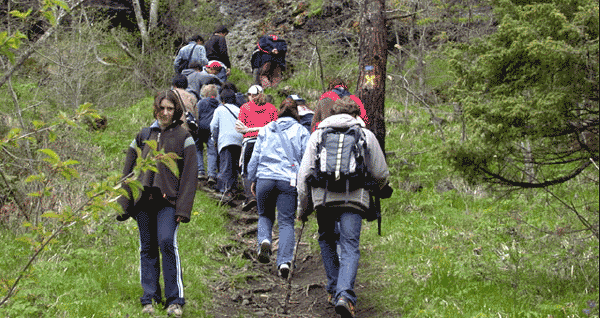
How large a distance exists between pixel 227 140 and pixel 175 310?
541 centimetres

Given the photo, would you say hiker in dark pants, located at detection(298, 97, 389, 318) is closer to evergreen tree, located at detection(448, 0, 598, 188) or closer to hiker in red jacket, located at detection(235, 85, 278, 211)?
evergreen tree, located at detection(448, 0, 598, 188)

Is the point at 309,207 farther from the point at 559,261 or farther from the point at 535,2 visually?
the point at 535,2

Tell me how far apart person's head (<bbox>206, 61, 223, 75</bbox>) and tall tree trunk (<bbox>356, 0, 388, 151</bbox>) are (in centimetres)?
504

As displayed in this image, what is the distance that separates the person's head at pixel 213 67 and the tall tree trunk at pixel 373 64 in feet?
16.5

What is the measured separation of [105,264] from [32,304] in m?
1.52

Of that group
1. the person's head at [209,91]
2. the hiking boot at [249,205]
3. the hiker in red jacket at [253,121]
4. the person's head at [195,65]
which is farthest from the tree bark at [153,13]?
the hiking boot at [249,205]

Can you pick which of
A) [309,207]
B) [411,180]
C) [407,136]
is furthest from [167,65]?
[309,207]

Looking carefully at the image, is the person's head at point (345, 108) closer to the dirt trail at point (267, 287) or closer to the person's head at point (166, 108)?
the person's head at point (166, 108)

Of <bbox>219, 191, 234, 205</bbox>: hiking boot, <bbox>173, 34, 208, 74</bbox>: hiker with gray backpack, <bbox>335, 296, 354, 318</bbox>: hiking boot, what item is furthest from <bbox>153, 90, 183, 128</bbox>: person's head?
<bbox>173, 34, 208, 74</bbox>: hiker with gray backpack

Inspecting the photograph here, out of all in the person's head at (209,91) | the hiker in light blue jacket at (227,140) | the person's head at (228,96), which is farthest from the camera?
the person's head at (209,91)

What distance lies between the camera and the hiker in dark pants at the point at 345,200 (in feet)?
19.0

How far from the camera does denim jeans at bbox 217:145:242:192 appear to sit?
431 inches

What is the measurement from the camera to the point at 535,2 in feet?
18.3

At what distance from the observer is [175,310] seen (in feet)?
18.7
